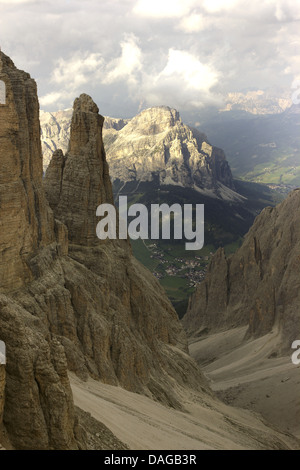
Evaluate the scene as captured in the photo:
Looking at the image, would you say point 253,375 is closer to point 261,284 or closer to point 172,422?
point 261,284

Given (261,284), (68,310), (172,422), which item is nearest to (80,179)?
(68,310)

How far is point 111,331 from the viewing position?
48531mm

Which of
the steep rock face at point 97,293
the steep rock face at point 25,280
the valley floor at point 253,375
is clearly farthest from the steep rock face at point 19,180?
the valley floor at point 253,375

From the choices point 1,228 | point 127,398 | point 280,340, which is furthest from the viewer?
point 280,340

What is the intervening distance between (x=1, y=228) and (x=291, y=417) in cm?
4643

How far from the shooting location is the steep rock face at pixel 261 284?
99.3m

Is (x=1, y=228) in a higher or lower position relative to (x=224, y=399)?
higher

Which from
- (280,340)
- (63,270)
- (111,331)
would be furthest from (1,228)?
(280,340)

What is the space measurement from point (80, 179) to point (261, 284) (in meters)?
66.5

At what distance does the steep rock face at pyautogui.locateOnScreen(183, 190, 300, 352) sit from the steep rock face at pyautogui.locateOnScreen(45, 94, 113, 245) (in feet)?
168

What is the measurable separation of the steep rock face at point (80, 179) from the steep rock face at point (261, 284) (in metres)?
51.2

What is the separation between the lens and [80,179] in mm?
56500
